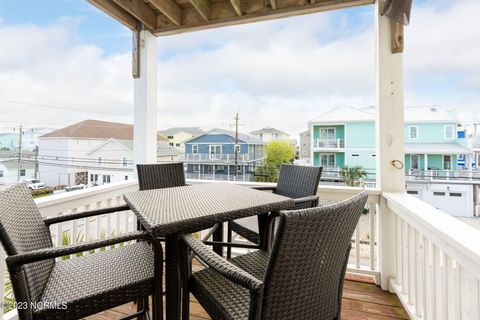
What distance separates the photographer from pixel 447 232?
44.1 inches

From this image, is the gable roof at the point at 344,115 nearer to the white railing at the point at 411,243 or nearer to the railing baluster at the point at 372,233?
the white railing at the point at 411,243

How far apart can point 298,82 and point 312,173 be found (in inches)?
43.8

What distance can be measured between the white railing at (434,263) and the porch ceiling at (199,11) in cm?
191

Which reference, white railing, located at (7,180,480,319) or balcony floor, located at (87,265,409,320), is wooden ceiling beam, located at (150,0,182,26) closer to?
white railing, located at (7,180,480,319)

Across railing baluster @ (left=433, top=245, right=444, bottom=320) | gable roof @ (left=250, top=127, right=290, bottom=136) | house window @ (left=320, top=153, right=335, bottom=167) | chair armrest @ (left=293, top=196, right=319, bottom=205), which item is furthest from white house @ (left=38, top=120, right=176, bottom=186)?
railing baluster @ (left=433, top=245, right=444, bottom=320)

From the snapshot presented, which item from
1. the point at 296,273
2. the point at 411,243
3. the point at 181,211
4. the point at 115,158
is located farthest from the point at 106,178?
the point at 411,243

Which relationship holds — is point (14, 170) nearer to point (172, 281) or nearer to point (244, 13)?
point (172, 281)

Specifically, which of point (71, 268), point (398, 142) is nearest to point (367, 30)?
point (398, 142)

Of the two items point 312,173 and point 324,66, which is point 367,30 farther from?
point 312,173

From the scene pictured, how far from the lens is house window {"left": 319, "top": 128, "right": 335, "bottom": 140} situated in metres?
2.41

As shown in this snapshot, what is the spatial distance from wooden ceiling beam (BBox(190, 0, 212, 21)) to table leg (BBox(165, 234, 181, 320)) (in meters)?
2.24

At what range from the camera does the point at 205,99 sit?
306 cm

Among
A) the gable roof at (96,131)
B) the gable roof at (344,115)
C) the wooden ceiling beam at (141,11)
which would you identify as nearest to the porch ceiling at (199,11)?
the wooden ceiling beam at (141,11)

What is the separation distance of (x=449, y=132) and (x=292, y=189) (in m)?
1.17
